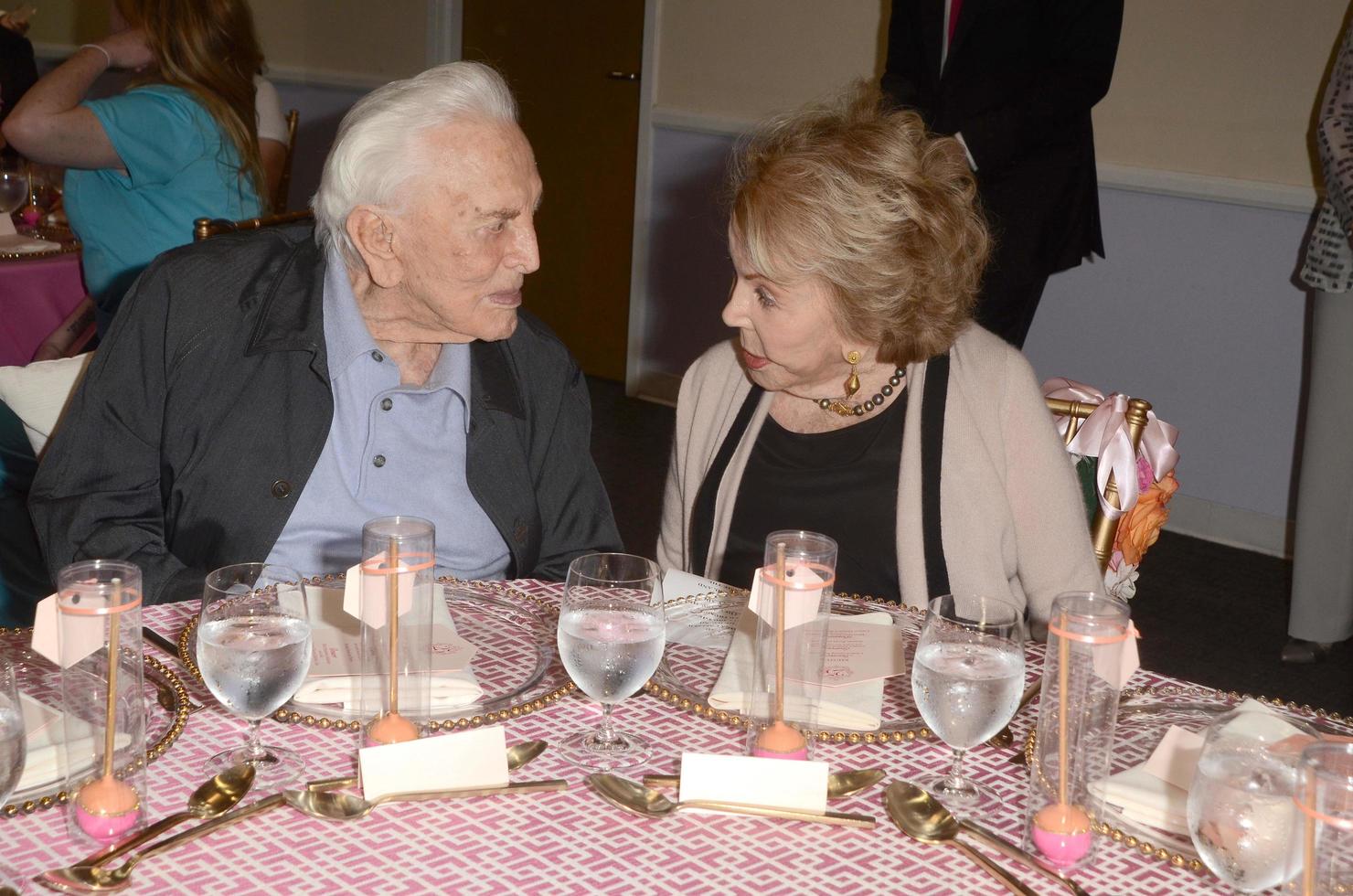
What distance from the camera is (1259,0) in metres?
4.27

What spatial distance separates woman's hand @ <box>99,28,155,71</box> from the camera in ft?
11.7

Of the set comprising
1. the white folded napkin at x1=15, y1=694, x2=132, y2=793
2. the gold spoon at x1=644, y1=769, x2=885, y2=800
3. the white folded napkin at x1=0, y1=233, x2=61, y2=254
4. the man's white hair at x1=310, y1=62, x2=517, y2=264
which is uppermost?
the man's white hair at x1=310, y1=62, x2=517, y2=264

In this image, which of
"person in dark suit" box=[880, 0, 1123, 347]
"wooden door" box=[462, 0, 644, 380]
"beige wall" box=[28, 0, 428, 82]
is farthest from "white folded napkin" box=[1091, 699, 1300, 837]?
"beige wall" box=[28, 0, 428, 82]

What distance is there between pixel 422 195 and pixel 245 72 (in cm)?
192

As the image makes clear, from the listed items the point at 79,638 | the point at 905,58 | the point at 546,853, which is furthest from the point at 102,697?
the point at 905,58

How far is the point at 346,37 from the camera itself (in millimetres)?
7191

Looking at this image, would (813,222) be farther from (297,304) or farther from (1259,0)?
(1259,0)

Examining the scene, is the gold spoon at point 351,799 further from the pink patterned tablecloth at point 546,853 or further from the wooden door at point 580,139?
the wooden door at point 580,139

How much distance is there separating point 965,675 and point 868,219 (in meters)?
0.97

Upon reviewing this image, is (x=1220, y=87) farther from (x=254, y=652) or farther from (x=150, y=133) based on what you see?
(x=254, y=652)

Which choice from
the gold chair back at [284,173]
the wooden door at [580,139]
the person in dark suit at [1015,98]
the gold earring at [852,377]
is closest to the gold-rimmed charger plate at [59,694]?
the gold earring at [852,377]

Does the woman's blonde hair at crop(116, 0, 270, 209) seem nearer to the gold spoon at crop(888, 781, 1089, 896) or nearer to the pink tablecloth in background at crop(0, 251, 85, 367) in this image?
the pink tablecloth in background at crop(0, 251, 85, 367)

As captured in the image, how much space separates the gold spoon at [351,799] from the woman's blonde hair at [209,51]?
2.71m

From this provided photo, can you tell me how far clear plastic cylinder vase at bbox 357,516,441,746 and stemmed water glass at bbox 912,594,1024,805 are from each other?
0.45 meters
